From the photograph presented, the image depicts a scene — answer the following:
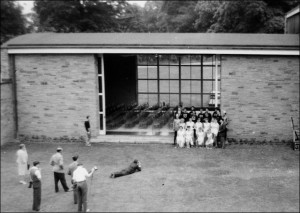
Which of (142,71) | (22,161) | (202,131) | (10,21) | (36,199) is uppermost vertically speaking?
(10,21)

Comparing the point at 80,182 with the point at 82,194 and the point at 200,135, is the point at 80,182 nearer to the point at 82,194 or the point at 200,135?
the point at 82,194

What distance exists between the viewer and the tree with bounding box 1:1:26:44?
3378 centimetres

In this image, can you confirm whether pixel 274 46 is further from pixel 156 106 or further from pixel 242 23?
pixel 242 23

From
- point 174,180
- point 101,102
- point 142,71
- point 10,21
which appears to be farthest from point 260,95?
point 10,21

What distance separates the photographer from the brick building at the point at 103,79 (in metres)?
17.9

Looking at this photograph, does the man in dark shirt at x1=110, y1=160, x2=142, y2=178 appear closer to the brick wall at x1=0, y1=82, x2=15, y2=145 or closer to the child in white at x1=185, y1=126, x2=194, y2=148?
the child in white at x1=185, y1=126, x2=194, y2=148

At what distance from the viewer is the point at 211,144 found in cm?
1761

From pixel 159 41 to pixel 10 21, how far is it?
20404 mm

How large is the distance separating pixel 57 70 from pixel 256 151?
9.55 meters

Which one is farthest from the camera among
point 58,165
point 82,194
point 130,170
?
point 130,170

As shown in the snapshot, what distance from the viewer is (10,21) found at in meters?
34.6

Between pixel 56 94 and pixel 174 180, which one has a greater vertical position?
pixel 56 94

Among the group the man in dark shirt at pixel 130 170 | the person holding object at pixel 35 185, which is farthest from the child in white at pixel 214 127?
the person holding object at pixel 35 185

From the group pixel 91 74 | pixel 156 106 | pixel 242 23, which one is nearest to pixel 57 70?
pixel 91 74
